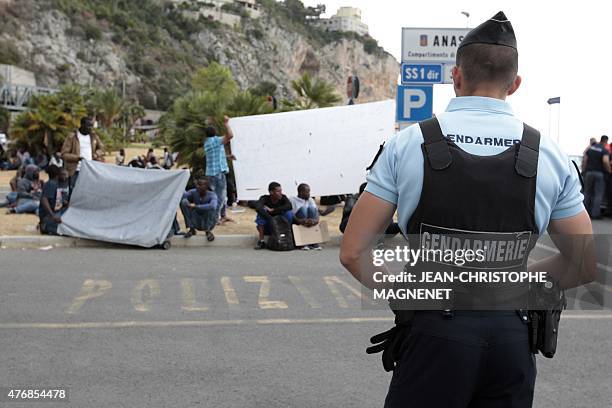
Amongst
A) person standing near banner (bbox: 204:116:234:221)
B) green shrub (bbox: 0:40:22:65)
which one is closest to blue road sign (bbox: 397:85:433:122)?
person standing near banner (bbox: 204:116:234:221)

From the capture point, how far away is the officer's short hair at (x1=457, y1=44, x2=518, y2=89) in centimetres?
229

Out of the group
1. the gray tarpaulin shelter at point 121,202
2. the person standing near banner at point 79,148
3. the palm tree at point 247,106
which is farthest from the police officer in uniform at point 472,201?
the palm tree at point 247,106

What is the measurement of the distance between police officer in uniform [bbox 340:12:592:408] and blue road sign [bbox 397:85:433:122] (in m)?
10.2

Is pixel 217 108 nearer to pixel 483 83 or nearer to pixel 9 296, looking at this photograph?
pixel 9 296

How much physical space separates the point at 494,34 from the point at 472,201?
522mm

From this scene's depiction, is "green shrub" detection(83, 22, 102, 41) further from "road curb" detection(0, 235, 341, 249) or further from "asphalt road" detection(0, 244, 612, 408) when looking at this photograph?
"asphalt road" detection(0, 244, 612, 408)

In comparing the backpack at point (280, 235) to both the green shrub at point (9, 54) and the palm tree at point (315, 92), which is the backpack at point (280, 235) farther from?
the green shrub at point (9, 54)

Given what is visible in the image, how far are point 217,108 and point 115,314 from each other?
1165 centimetres

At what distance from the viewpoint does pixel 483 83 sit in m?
2.31

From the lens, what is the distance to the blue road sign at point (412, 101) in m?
12.5

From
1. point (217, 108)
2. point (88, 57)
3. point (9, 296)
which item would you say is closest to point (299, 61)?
point (88, 57)

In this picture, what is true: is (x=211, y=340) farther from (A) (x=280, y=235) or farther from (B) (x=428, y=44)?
(B) (x=428, y=44)

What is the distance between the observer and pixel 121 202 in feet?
39.6

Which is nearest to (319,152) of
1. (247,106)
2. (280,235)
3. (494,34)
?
(280,235)
